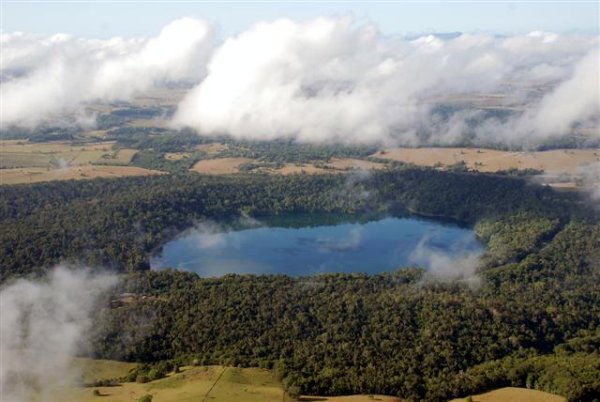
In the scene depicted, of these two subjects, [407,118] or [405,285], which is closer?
[405,285]

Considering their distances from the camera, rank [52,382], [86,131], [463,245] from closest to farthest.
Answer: [52,382] → [463,245] → [86,131]

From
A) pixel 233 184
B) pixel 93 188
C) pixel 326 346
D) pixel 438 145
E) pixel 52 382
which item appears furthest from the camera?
pixel 438 145

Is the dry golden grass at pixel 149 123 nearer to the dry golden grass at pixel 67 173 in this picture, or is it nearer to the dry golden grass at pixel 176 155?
the dry golden grass at pixel 176 155

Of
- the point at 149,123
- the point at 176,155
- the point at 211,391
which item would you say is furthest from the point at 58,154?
the point at 211,391

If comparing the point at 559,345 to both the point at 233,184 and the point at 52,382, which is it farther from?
the point at 233,184

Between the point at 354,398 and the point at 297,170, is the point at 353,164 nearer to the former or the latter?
the point at 297,170

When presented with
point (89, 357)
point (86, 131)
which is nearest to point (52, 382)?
point (89, 357)
